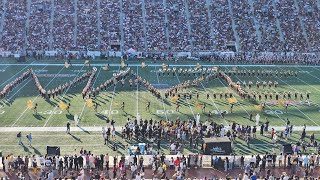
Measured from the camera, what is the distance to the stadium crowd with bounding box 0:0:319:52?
50781mm

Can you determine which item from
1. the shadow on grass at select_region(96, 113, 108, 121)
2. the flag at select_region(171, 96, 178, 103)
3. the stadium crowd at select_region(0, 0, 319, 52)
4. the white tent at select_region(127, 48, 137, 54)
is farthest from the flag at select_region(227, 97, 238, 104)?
the stadium crowd at select_region(0, 0, 319, 52)

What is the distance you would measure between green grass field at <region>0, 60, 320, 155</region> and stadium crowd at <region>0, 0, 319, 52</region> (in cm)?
1247

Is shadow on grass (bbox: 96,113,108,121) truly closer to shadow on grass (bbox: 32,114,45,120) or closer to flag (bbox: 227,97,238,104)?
shadow on grass (bbox: 32,114,45,120)

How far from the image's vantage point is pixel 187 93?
31.1 metres

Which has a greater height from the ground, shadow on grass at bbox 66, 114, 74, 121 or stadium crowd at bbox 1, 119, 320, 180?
shadow on grass at bbox 66, 114, 74, 121

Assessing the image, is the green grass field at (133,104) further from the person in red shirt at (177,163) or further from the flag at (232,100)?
the person in red shirt at (177,163)

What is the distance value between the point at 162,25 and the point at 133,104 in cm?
2689

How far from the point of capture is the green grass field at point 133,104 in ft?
83.5

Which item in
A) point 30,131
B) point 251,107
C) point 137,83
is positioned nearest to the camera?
point 30,131

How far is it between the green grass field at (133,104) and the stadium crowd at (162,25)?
40.9ft

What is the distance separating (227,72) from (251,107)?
35.5 feet

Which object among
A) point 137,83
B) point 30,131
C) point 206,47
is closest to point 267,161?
point 30,131

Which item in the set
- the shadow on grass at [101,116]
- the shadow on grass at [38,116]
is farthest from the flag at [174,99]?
the shadow on grass at [38,116]

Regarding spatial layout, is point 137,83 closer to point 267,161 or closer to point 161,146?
point 161,146
